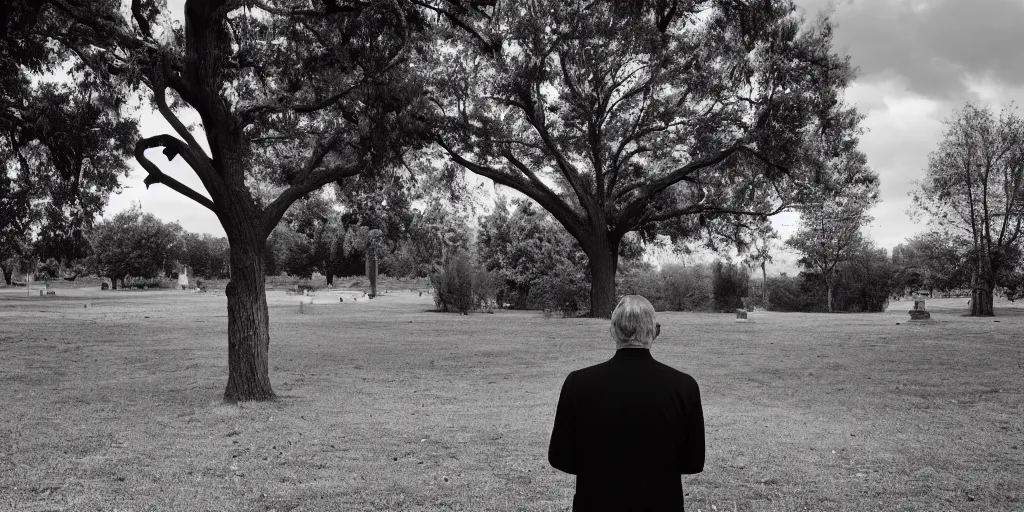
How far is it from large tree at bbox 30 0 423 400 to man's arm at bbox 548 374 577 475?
26.1 feet

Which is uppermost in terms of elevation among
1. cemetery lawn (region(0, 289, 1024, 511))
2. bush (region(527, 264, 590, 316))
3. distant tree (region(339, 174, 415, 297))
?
distant tree (region(339, 174, 415, 297))

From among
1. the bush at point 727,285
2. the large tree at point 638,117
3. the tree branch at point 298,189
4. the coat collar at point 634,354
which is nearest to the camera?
the coat collar at point 634,354

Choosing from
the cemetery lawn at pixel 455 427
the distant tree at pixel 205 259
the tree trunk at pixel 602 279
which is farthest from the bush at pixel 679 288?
the distant tree at pixel 205 259

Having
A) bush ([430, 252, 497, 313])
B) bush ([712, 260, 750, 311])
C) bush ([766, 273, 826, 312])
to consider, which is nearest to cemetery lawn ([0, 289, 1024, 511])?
bush ([430, 252, 497, 313])

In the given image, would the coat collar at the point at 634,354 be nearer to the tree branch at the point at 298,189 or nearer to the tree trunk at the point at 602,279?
the tree branch at the point at 298,189

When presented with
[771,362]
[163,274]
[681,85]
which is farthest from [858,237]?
[163,274]

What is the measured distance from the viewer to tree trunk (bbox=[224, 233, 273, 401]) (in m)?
10.0

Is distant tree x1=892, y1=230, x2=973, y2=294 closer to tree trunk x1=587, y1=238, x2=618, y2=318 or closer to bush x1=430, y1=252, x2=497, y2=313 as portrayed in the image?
tree trunk x1=587, y1=238, x2=618, y2=318

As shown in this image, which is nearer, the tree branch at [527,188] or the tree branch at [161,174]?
the tree branch at [161,174]

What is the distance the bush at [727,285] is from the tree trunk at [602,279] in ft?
39.6

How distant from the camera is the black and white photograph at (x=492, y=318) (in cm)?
579

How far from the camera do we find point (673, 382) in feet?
9.08

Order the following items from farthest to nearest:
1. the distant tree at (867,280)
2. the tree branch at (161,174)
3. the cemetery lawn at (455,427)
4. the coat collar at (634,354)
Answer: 1. the distant tree at (867,280)
2. the tree branch at (161,174)
3. the cemetery lawn at (455,427)
4. the coat collar at (634,354)

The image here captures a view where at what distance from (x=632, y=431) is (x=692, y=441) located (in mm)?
280
